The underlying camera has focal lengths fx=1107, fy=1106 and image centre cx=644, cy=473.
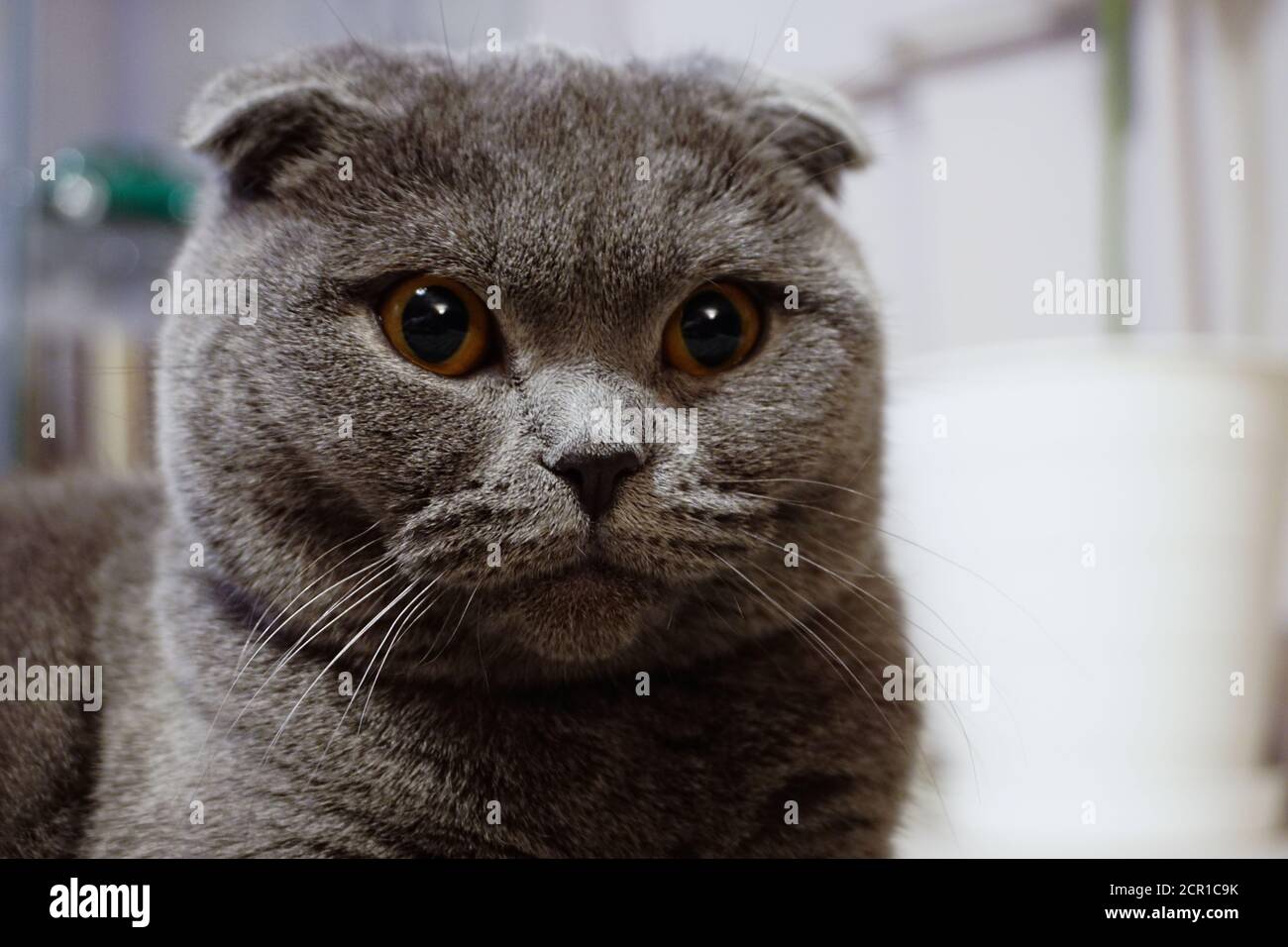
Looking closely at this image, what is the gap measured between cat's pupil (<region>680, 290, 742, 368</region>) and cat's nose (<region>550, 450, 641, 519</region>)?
5.2 inches

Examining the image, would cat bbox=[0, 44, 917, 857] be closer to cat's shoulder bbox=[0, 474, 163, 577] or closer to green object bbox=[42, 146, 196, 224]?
cat's shoulder bbox=[0, 474, 163, 577]

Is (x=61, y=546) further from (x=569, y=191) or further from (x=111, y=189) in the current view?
(x=111, y=189)

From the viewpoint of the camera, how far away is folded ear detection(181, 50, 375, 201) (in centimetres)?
78

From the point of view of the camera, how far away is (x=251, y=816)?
74cm

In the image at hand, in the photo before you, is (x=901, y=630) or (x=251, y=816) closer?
(x=251, y=816)

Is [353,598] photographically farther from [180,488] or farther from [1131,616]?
[1131,616]

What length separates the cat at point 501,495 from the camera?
0.70 metres

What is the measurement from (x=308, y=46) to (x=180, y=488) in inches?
14.4

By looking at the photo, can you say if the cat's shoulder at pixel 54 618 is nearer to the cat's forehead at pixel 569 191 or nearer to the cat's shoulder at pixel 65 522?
the cat's shoulder at pixel 65 522

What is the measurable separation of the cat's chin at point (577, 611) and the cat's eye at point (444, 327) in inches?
6.2

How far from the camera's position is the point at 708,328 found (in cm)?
77

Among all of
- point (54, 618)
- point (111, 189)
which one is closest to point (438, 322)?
point (54, 618)
